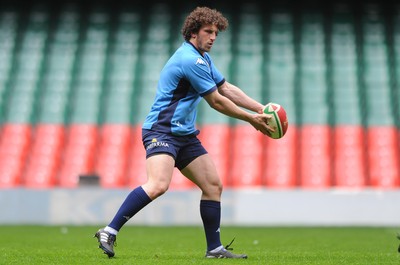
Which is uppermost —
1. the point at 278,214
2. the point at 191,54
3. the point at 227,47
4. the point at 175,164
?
the point at 227,47

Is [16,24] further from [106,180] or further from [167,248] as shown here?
[167,248]

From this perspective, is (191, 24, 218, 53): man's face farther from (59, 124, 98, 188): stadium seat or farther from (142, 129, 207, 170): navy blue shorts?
(59, 124, 98, 188): stadium seat

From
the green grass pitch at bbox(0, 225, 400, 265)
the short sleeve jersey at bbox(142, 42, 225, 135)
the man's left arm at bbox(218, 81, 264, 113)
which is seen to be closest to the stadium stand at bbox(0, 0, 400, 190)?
the green grass pitch at bbox(0, 225, 400, 265)

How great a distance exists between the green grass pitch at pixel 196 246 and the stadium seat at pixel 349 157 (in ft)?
11.7

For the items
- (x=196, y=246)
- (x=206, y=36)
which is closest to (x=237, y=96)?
(x=206, y=36)

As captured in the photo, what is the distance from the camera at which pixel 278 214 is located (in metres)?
14.4

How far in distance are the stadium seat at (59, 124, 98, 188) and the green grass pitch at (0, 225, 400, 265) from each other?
366 cm

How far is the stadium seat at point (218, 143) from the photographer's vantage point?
17016mm

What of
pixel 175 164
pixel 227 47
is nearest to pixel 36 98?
pixel 227 47

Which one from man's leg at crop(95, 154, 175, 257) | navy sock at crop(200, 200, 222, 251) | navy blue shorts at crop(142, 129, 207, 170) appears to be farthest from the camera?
navy sock at crop(200, 200, 222, 251)

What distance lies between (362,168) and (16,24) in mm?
9441

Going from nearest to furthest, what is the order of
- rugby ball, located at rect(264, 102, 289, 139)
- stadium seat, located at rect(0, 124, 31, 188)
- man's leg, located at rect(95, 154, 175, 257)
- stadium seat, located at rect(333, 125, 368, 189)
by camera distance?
man's leg, located at rect(95, 154, 175, 257)
rugby ball, located at rect(264, 102, 289, 139)
stadium seat, located at rect(333, 125, 368, 189)
stadium seat, located at rect(0, 124, 31, 188)

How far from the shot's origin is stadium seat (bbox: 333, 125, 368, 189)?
16.6 meters

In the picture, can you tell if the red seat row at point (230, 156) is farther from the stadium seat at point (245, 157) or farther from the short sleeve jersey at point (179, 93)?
the short sleeve jersey at point (179, 93)
